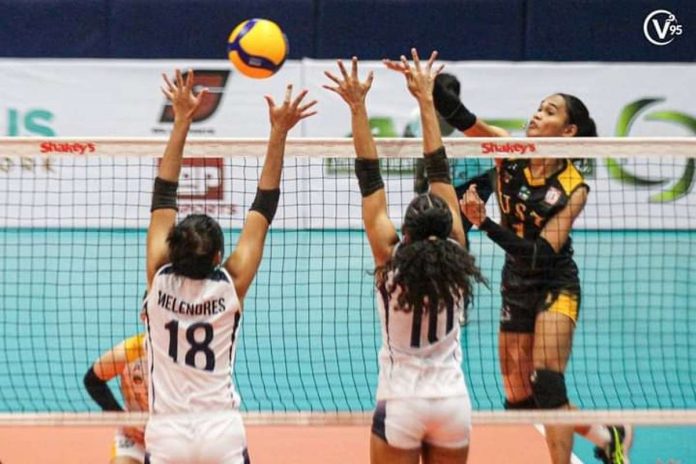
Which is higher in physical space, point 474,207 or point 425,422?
point 474,207

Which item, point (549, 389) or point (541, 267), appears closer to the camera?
point (549, 389)

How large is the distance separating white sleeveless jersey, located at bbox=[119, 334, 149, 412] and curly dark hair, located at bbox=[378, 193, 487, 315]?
1547 mm

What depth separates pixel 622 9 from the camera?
51.0 feet

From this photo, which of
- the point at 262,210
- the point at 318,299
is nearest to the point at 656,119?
the point at 318,299

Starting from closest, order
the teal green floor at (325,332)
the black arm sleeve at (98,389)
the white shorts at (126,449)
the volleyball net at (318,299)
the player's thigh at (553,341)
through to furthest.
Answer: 1. the white shorts at (126,449)
2. the black arm sleeve at (98,389)
3. the volleyball net at (318,299)
4. the player's thigh at (553,341)
5. the teal green floor at (325,332)

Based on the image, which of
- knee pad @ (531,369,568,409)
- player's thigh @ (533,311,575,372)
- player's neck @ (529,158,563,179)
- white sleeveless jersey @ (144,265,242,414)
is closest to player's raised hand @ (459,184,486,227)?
player's neck @ (529,158,563,179)

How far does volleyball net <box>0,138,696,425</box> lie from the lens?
5.72 metres

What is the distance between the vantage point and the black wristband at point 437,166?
15.8 ft

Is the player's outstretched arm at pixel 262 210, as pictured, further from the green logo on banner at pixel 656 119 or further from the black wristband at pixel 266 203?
the green logo on banner at pixel 656 119

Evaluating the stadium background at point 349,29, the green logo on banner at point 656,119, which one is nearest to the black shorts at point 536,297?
the green logo on banner at point 656,119

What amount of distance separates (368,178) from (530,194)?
1.83 m

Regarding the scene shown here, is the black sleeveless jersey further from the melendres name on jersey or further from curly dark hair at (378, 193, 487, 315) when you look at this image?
the melendres name on jersey

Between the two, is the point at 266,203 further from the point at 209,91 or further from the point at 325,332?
the point at 209,91

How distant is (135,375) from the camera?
5.57m
